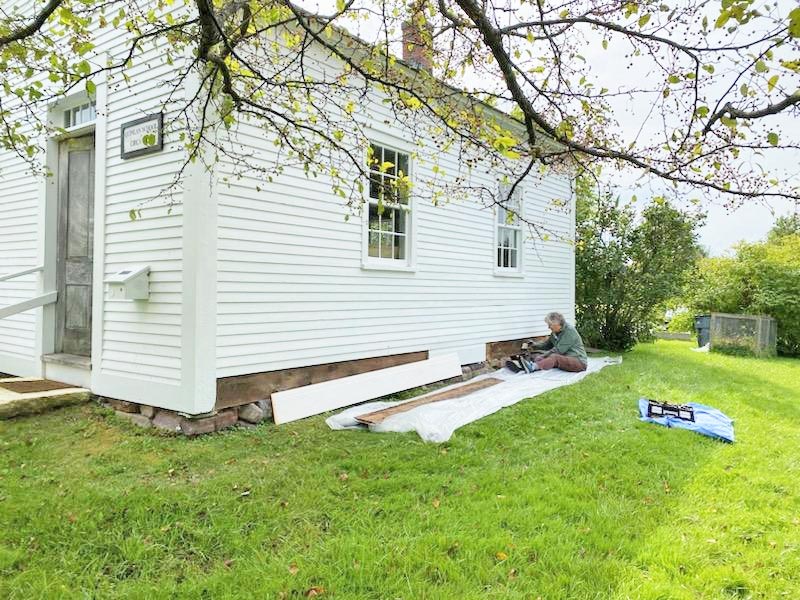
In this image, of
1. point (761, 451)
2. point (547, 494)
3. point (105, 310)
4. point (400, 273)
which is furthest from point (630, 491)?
point (105, 310)

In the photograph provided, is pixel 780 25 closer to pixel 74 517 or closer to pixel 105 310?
pixel 74 517

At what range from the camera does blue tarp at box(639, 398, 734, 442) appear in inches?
199

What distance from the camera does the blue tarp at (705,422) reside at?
5.04m

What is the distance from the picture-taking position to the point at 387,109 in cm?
662

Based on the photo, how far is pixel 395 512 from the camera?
3.22 m

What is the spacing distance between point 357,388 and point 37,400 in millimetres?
3164

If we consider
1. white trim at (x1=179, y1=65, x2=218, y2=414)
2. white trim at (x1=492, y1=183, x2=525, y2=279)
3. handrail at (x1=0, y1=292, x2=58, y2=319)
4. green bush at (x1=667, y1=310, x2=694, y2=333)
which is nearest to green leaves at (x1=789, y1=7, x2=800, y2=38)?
white trim at (x1=179, y1=65, x2=218, y2=414)

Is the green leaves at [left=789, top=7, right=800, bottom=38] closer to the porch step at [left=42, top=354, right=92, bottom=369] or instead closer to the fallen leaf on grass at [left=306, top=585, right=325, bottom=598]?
the fallen leaf on grass at [left=306, top=585, right=325, bottom=598]

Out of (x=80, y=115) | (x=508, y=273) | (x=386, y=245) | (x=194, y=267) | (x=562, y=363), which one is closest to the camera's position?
(x=194, y=267)

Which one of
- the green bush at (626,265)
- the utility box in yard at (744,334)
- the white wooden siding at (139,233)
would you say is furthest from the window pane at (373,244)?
the utility box in yard at (744,334)

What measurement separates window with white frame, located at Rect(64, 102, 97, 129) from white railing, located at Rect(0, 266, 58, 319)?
5.59 ft

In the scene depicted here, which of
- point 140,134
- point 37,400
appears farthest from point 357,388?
point 140,134

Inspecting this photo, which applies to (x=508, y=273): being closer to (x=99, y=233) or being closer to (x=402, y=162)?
(x=402, y=162)

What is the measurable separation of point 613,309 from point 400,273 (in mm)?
7041
